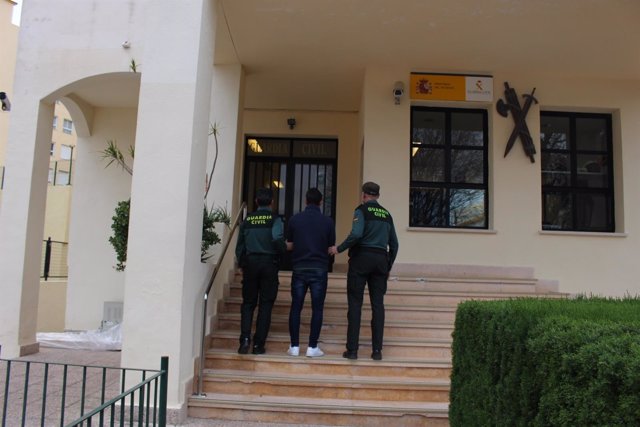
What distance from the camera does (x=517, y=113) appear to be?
7684 millimetres

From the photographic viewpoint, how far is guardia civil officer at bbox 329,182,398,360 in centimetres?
523

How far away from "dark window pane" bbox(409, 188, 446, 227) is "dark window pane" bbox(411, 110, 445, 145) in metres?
0.78

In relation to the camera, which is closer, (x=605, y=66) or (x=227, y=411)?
(x=227, y=411)

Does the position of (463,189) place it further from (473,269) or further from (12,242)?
(12,242)

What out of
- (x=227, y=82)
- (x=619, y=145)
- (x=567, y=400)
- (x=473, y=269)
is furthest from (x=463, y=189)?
(x=567, y=400)

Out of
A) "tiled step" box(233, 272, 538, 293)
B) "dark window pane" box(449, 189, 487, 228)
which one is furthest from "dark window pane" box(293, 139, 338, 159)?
"tiled step" box(233, 272, 538, 293)

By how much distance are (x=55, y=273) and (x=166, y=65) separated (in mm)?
8549

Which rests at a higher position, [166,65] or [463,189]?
[166,65]

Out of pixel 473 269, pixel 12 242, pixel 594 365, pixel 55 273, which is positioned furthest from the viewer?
pixel 55 273

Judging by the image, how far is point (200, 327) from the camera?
521 cm

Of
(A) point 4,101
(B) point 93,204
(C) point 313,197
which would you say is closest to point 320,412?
(C) point 313,197

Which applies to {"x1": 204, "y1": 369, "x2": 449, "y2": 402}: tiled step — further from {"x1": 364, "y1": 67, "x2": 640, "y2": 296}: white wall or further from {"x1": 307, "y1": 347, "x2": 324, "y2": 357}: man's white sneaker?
{"x1": 364, "y1": 67, "x2": 640, "y2": 296}: white wall

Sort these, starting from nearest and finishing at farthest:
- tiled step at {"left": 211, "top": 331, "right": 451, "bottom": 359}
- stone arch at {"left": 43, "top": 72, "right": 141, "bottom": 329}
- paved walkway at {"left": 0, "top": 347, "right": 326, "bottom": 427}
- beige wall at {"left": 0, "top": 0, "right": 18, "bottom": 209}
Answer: paved walkway at {"left": 0, "top": 347, "right": 326, "bottom": 427} → tiled step at {"left": 211, "top": 331, "right": 451, "bottom": 359} → stone arch at {"left": 43, "top": 72, "right": 141, "bottom": 329} → beige wall at {"left": 0, "top": 0, "right": 18, "bottom": 209}

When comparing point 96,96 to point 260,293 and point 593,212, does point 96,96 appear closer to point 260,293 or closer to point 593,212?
point 260,293
